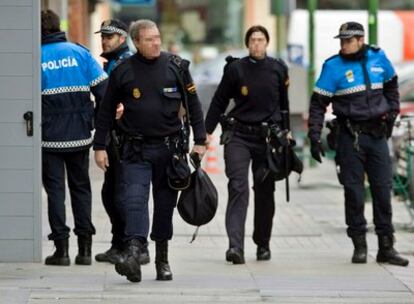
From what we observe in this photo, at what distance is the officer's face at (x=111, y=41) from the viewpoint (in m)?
11.0

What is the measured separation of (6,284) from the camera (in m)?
9.84

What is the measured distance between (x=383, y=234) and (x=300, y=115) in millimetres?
10866

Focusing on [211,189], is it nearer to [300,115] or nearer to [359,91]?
[359,91]

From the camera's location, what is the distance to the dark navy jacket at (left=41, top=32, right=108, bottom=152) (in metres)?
10.7

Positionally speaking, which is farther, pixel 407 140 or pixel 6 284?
pixel 407 140

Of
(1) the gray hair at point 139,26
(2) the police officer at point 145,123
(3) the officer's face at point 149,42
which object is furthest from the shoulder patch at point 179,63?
(1) the gray hair at point 139,26

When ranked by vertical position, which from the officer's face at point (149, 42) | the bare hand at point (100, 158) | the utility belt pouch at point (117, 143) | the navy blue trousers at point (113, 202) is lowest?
the navy blue trousers at point (113, 202)

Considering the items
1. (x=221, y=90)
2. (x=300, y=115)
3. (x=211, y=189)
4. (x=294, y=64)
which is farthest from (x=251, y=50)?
(x=294, y=64)

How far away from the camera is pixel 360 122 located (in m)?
11.2

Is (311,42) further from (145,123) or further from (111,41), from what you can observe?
(145,123)

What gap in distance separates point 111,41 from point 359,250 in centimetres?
257

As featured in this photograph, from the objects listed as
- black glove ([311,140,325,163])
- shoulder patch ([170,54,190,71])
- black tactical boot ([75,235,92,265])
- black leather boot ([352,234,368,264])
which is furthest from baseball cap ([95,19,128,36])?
black leather boot ([352,234,368,264])

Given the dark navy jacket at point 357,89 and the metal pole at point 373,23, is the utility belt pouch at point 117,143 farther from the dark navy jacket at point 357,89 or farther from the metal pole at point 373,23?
the metal pole at point 373,23

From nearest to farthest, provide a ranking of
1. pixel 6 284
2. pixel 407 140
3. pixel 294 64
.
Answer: pixel 6 284 < pixel 407 140 < pixel 294 64
